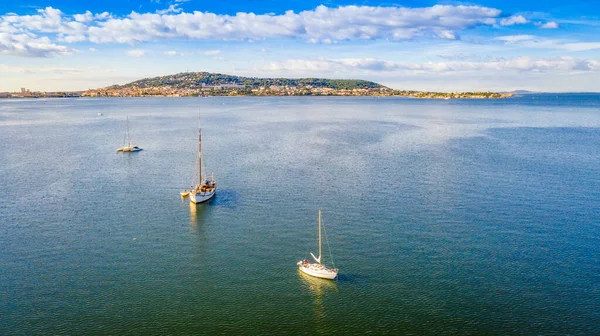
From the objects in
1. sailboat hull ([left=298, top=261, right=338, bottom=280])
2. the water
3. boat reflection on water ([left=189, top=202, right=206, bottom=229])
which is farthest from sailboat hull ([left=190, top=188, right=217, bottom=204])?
sailboat hull ([left=298, top=261, right=338, bottom=280])

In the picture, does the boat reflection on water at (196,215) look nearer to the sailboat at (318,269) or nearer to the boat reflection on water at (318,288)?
the sailboat at (318,269)

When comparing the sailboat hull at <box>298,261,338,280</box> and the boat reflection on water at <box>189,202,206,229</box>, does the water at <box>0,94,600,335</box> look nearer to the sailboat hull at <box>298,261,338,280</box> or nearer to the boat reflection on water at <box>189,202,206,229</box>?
the boat reflection on water at <box>189,202,206,229</box>

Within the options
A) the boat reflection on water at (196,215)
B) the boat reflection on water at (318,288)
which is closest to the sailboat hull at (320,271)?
the boat reflection on water at (318,288)

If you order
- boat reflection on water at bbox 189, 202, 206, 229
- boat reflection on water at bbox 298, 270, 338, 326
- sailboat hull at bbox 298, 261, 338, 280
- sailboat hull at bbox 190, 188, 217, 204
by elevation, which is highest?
sailboat hull at bbox 190, 188, 217, 204

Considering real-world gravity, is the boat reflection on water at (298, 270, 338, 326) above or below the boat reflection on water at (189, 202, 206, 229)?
below

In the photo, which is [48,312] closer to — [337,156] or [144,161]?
[144,161]

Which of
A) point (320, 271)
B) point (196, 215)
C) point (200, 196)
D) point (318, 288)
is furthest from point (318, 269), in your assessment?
point (200, 196)

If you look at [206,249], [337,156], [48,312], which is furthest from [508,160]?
[48,312]
